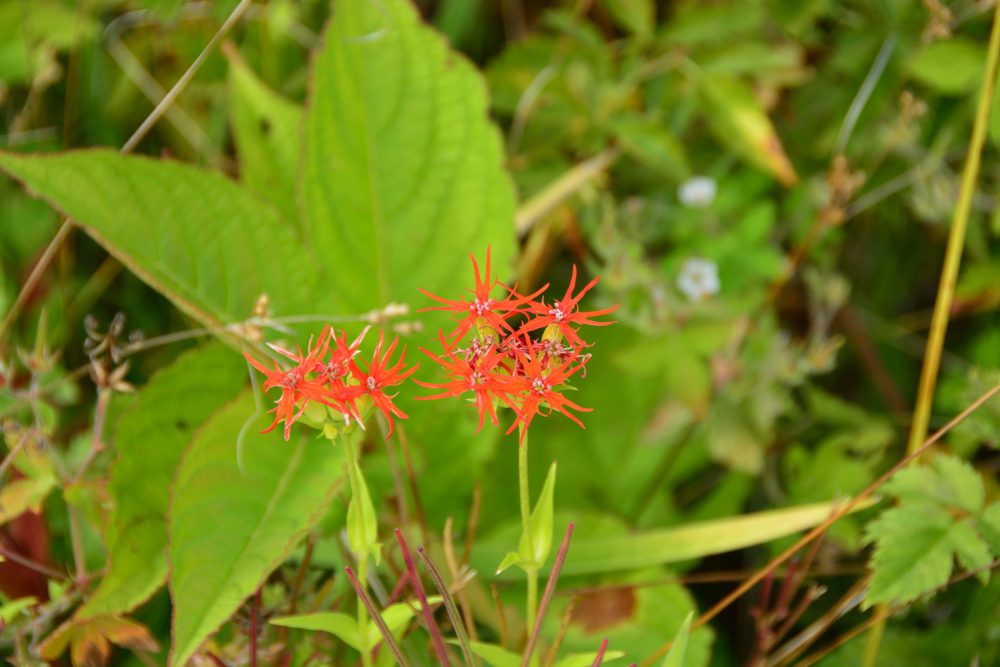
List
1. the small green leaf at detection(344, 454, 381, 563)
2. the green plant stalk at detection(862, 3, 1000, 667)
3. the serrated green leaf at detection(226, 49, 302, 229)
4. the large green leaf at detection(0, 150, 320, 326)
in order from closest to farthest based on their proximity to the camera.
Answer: the small green leaf at detection(344, 454, 381, 563) < the large green leaf at detection(0, 150, 320, 326) < the green plant stalk at detection(862, 3, 1000, 667) < the serrated green leaf at detection(226, 49, 302, 229)

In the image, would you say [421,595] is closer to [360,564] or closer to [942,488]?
[360,564]

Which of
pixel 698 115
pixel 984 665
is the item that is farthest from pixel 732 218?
pixel 984 665

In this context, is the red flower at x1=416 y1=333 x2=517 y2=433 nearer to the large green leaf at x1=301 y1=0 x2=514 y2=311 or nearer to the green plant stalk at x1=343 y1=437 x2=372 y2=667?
the green plant stalk at x1=343 y1=437 x2=372 y2=667

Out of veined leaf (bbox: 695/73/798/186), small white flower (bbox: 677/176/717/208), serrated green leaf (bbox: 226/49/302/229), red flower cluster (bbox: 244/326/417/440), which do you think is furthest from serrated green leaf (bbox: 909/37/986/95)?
red flower cluster (bbox: 244/326/417/440)

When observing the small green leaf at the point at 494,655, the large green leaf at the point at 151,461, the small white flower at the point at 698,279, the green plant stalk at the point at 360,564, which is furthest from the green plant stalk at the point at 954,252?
the large green leaf at the point at 151,461

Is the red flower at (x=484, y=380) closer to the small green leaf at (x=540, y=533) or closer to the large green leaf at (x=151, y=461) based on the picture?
the small green leaf at (x=540, y=533)

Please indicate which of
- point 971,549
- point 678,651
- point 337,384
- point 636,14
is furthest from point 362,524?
point 636,14
